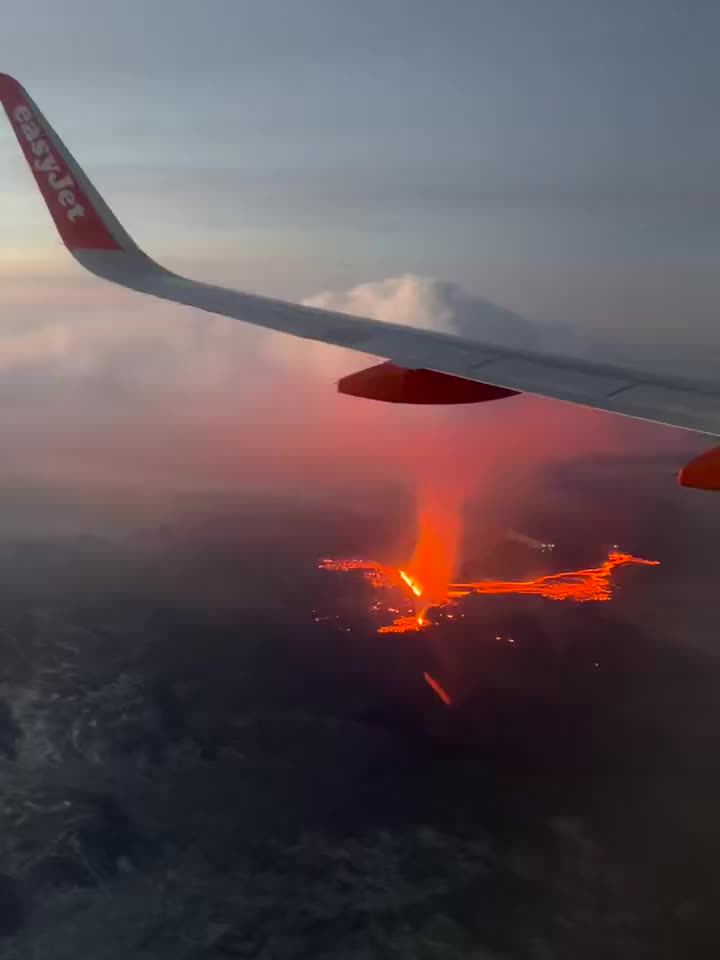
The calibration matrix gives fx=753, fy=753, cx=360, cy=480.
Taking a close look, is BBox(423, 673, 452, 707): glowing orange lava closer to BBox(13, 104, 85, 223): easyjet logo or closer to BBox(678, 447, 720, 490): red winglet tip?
BBox(13, 104, 85, 223): easyjet logo

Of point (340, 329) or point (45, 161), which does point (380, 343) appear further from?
point (45, 161)

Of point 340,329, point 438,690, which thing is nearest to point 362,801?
point 438,690

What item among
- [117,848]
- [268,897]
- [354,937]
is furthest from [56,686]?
[354,937]

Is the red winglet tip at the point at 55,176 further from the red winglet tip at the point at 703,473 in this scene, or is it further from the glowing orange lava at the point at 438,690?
the glowing orange lava at the point at 438,690

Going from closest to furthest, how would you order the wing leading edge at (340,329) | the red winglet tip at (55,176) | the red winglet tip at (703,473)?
the red winglet tip at (703,473)
the wing leading edge at (340,329)
the red winglet tip at (55,176)

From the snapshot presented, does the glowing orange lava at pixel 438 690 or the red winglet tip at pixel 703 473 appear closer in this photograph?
the red winglet tip at pixel 703 473

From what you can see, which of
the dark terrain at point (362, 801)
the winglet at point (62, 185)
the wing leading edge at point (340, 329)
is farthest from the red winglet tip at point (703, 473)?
the dark terrain at point (362, 801)

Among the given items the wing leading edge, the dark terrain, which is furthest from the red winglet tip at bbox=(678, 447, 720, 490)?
the dark terrain
